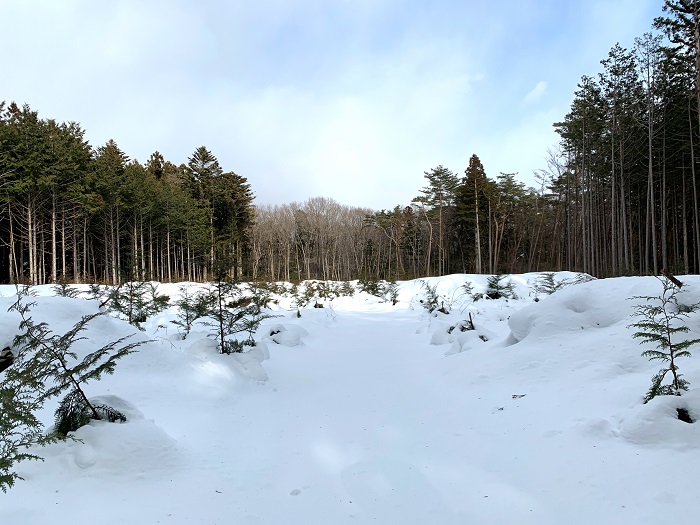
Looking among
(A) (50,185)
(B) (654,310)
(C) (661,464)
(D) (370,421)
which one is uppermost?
(A) (50,185)

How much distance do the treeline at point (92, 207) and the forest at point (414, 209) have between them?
13cm

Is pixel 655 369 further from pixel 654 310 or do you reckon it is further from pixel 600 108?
pixel 600 108

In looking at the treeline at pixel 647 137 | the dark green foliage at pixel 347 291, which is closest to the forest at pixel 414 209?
the treeline at pixel 647 137

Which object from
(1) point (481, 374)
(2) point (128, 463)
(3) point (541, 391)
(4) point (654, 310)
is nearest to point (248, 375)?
(2) point (128, 463)

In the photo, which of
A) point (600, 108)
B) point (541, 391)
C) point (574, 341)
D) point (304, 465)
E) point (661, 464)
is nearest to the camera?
point (661, 464)

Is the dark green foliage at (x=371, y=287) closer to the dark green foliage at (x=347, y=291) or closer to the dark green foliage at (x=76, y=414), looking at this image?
the dark green foliage at (x=347, y=291)

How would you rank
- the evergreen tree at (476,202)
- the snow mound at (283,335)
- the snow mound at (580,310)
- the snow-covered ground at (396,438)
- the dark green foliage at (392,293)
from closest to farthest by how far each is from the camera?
the snow-covered ground at (396,438)
the snow mound at (580,310)
the snow mound at (283,335)
the dark green foliage at (392,293)
the evergreen tree at (476,202)

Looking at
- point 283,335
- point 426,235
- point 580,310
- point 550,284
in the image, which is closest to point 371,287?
point 550,284

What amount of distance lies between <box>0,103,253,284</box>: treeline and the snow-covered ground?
Result: 902 cm

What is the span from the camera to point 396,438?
354cm

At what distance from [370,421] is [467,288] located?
46.0ft

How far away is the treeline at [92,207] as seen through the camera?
22.0 metres

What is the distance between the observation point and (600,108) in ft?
74.7

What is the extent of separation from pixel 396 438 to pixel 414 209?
175 feet
